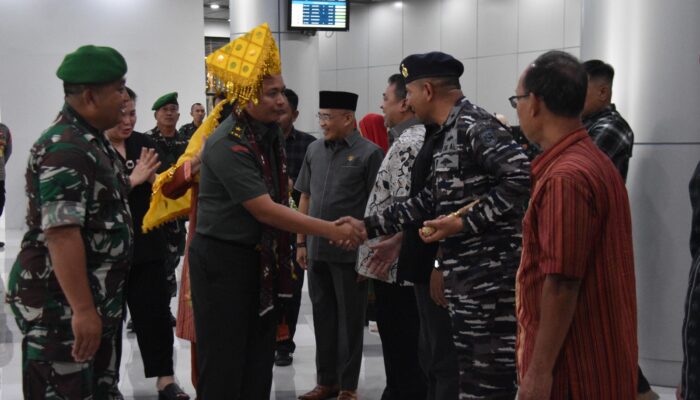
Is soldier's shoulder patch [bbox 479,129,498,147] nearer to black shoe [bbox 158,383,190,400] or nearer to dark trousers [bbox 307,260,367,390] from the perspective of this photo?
dark trousers [bbox 307,260,367,390]

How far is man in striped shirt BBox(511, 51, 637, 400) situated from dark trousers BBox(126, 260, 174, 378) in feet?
8.36

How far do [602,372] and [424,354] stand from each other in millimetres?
1543

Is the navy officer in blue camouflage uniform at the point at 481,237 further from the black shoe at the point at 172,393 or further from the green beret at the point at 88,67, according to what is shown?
the black shoe at the point at 172,393

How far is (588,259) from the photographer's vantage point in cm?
183

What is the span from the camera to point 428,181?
312 centimetres

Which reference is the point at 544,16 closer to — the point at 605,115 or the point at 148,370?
the point at 605,115

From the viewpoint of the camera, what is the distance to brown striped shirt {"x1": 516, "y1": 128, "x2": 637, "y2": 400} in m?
1.79

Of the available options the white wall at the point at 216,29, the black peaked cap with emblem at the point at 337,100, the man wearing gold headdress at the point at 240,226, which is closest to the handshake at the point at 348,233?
the man wearing gold headdress at the point at 240,226

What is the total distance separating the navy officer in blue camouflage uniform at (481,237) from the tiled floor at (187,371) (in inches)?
65.5

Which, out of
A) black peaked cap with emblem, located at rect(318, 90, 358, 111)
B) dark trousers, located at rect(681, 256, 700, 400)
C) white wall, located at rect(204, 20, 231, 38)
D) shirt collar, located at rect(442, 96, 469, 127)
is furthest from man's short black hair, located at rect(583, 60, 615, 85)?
white wall, located at rect(204, 20, 231, 38)

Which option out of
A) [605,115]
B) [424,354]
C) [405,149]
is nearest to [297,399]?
[424,354]

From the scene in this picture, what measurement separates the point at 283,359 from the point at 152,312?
1.13m

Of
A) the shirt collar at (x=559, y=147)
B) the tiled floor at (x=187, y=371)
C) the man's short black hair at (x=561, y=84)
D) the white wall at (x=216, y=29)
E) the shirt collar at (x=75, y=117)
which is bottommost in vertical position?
the tiled floor at (x=187, y=371)

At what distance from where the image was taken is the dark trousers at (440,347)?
3.13 m
